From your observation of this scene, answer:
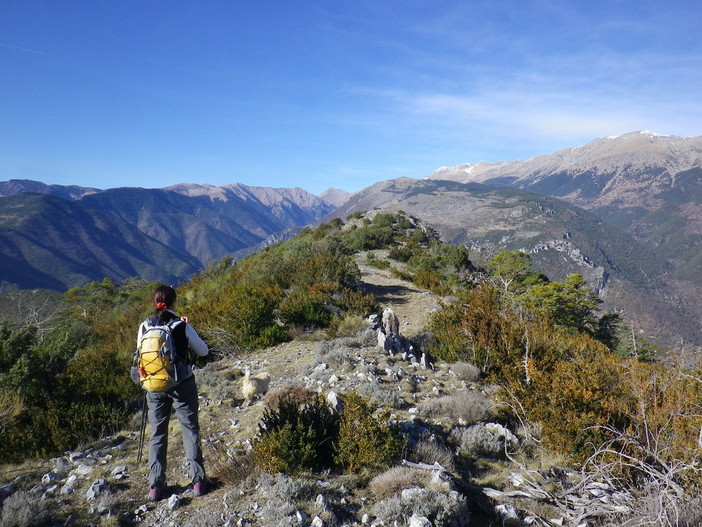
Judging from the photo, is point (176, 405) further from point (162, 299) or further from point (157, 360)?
point (162, 299)

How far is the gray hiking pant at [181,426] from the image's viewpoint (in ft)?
11.8

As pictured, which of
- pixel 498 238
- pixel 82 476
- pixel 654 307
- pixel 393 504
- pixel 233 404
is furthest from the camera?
pixel 498 238

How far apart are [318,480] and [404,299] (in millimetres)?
10196

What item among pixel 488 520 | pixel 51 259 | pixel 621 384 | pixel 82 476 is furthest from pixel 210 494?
pixel 51 259

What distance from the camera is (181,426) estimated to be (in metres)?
3.62

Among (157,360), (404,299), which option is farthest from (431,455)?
(404,299)

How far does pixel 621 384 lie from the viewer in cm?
535

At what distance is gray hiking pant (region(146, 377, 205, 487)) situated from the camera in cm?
360

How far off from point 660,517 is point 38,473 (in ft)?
19.0

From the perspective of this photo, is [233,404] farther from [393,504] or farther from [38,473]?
[393,504]

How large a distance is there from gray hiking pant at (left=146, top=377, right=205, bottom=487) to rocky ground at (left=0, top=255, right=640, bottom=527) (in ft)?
0.74

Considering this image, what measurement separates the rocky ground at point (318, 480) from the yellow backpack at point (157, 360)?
1044 mm

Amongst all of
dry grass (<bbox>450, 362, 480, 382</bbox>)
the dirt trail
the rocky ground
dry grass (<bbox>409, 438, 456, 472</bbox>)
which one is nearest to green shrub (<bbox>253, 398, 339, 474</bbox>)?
the rocky ground

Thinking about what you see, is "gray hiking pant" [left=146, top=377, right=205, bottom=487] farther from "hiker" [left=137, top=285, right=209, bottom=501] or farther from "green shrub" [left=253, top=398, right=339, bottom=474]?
"green shrub" [left=253, top=398, right=339, bottom=474]
